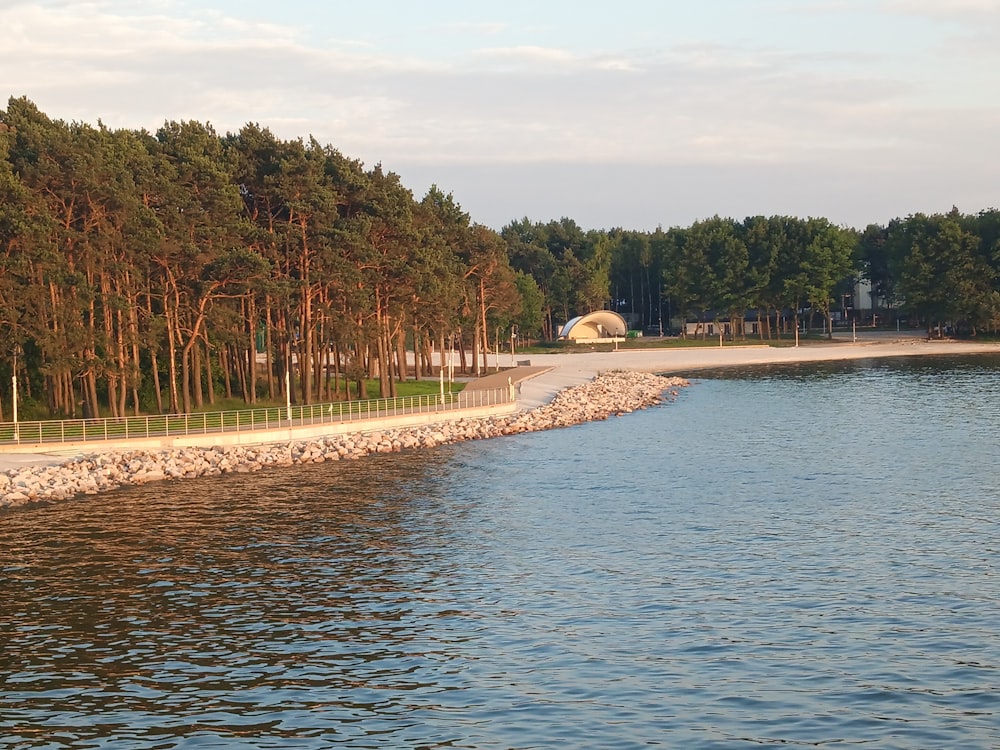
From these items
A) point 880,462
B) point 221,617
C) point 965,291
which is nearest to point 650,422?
point 880,462

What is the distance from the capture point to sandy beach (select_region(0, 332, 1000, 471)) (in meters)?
115

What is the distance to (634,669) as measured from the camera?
65.8ft

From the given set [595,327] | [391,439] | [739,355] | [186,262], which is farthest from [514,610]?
[595,327]

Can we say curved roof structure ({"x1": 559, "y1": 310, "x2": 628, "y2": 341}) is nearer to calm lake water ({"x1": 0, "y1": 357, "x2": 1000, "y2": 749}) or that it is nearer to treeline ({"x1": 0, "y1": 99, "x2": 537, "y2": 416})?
treeline ({"x1": 0, "y1": 99, "x2": 537, "y2": 416})

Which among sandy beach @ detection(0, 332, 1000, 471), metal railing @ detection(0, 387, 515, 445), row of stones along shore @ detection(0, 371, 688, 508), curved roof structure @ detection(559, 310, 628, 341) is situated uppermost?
curved roof structure @ detection(559, 310, 628, 341)

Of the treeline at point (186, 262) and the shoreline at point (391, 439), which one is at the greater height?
the treeline at point (186, 262)

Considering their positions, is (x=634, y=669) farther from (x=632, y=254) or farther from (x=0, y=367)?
(x=632, y=254)

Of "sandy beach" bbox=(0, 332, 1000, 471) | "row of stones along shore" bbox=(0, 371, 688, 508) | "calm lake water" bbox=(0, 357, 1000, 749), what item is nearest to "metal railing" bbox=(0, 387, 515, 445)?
"row of stones along shore" bbox=(0, 371, 688, 508)

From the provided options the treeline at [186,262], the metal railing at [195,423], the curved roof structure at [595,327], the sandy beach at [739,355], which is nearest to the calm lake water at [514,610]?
Answer: the metal railing at [195,423]

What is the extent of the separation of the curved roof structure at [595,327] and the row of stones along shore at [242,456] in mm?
76054

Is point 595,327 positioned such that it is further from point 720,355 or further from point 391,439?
point 391,439

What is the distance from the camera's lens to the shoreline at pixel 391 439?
4277 cm

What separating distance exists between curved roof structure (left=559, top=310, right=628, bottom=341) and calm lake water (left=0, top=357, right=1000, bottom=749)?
→ 104581 millimetres

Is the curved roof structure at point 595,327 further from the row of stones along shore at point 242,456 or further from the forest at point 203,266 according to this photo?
the row of stones along shore at point 242,456
